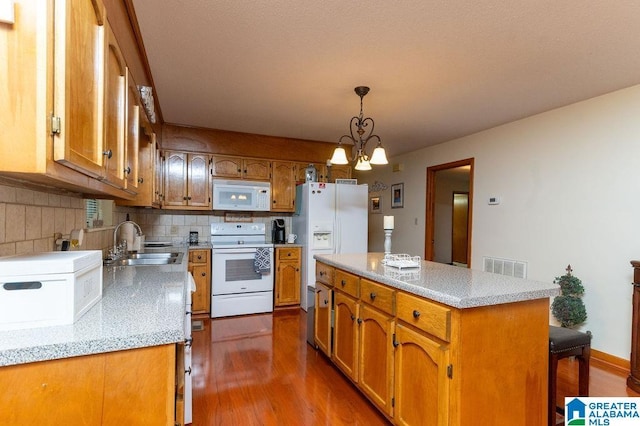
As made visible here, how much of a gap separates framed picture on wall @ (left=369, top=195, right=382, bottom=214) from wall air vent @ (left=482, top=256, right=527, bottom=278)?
2433 millimetres

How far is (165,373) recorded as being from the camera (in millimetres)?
1005

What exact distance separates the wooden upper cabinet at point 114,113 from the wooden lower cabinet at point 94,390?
2.18 feet

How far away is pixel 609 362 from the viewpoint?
9.05ft

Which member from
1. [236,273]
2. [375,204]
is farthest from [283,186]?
[375,204]

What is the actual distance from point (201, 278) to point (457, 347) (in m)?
3.17

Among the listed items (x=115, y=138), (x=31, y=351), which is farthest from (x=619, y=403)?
(x=115, y=138)


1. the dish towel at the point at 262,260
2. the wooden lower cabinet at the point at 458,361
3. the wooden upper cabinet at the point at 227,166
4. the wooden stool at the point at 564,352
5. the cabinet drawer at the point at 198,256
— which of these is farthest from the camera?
the wooden upper cabinet at the point at 227,166

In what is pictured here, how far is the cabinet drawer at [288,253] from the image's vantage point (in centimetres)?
419

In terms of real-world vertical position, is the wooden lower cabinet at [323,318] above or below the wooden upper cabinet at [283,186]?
below

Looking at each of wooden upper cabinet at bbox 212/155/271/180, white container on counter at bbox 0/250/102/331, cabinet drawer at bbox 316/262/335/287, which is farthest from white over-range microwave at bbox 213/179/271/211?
white container on counter at bbox 0/250/102/331

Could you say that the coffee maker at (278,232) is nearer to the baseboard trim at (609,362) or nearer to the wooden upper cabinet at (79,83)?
the wooden upper cabinet at (79,83)

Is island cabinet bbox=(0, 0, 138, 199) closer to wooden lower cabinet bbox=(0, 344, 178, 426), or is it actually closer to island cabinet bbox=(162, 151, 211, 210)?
wooden lower cabinet bbox=(0, 344, 178, 426)

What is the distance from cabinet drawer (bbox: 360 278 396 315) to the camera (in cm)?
183

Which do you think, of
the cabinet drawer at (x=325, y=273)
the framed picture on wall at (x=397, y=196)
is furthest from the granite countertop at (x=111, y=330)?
the framed picture on wall at (x=397, y=196)
